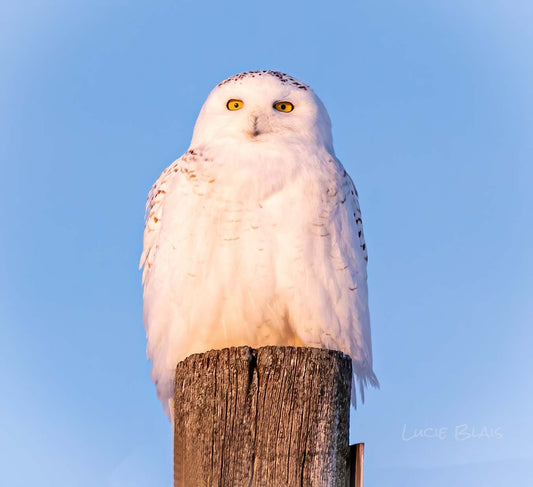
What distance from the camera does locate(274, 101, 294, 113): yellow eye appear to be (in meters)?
5.42

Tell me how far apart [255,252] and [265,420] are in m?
1.67

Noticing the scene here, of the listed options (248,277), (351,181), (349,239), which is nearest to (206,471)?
(248,277)

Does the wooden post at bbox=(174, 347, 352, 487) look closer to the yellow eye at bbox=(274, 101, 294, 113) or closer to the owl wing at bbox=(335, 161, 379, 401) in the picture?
the owl wing at bbox=(335, 161, 379, 401)

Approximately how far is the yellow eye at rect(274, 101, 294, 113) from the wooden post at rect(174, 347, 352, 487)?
2.39 m

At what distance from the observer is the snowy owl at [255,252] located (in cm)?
478

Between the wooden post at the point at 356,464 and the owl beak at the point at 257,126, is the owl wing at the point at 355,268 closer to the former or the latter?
the owl beak at the point at 257,126

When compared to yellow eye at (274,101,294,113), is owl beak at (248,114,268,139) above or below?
below

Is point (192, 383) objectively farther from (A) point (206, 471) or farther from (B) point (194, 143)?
(B) point (194, 143)

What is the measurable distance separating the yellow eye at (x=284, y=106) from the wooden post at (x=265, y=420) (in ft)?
7.85

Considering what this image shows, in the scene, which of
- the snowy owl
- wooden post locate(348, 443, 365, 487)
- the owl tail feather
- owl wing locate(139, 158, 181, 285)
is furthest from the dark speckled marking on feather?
wooden post locate(348, 443, 365, 487)

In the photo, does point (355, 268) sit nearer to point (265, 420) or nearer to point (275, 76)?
point (275, 76)

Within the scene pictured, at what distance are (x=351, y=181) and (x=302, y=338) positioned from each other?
39.8 inches

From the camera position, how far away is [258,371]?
328 cm

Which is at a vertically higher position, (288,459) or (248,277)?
(248,277)
